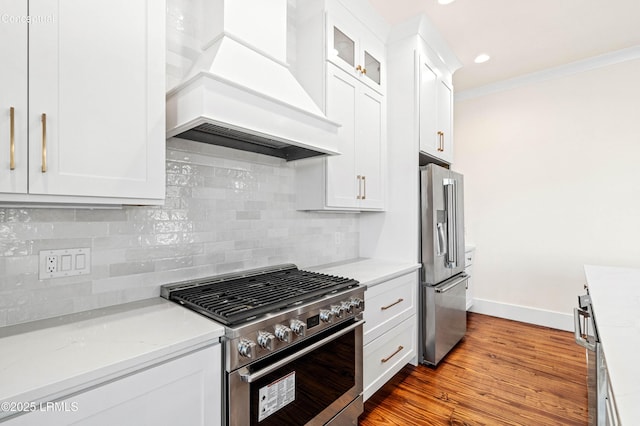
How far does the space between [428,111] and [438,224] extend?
3.41 ft

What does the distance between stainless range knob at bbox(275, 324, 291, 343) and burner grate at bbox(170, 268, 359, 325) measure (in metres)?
0.08

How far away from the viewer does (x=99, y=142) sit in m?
1.06

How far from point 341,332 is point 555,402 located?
1.72m

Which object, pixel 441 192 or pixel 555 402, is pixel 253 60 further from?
pixel 555 402

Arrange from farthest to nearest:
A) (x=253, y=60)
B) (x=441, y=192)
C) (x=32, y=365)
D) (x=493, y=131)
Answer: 1. (x=493, y=131)
2. (x=441, y=192)
3. (x=253, y=60)
4. (x=32, y=365)

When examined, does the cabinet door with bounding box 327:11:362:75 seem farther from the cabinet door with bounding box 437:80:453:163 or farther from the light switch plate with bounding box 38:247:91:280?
the light switch plate with bounding box 38:247:91:280

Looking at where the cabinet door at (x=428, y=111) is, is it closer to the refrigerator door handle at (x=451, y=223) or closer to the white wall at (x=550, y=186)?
the refrigerator door handle at (x=451, y=223)

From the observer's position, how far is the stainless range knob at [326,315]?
1469 mm

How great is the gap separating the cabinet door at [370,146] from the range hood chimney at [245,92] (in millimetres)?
612

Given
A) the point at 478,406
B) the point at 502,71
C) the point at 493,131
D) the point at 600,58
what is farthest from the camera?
the point at 493,131

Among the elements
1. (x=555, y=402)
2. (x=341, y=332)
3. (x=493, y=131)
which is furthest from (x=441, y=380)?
(x=493, y=131)

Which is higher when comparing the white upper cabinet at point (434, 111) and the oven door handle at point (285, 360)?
the white upper cabinet at point (434, 111)

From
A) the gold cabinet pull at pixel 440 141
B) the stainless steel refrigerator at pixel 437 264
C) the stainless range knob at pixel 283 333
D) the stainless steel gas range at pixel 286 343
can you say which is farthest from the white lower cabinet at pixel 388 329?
the gold cabinet pull at pixel 440 141

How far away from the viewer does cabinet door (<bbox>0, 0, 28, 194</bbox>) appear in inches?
34.6
